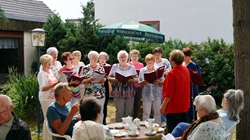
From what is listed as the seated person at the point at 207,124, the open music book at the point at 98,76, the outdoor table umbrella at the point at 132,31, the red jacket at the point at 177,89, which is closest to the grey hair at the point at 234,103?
the seated person at the point at 207,124

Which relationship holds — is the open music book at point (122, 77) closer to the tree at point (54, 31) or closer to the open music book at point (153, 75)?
the open music book at point (153, 75)

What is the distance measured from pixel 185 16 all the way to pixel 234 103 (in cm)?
1134

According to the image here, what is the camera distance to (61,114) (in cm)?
397

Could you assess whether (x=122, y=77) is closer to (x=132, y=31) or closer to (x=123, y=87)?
(x=123, y=87)

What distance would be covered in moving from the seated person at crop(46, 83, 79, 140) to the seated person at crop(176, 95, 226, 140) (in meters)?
1.50

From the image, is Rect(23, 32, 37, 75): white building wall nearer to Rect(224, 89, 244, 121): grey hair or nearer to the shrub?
the shrub

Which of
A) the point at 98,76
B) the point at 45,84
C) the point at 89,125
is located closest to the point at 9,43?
the point at 45,84

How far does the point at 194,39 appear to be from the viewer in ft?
48.1

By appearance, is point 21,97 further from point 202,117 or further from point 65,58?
point 202,117

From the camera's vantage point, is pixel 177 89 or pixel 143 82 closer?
pixel 177 89

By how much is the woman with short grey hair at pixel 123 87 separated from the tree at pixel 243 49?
2.18 meters

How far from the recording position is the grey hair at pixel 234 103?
Answer: 154 inches

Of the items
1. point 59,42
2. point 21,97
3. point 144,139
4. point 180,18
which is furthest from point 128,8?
point 144,139

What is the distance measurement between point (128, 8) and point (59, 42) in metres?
5.67
